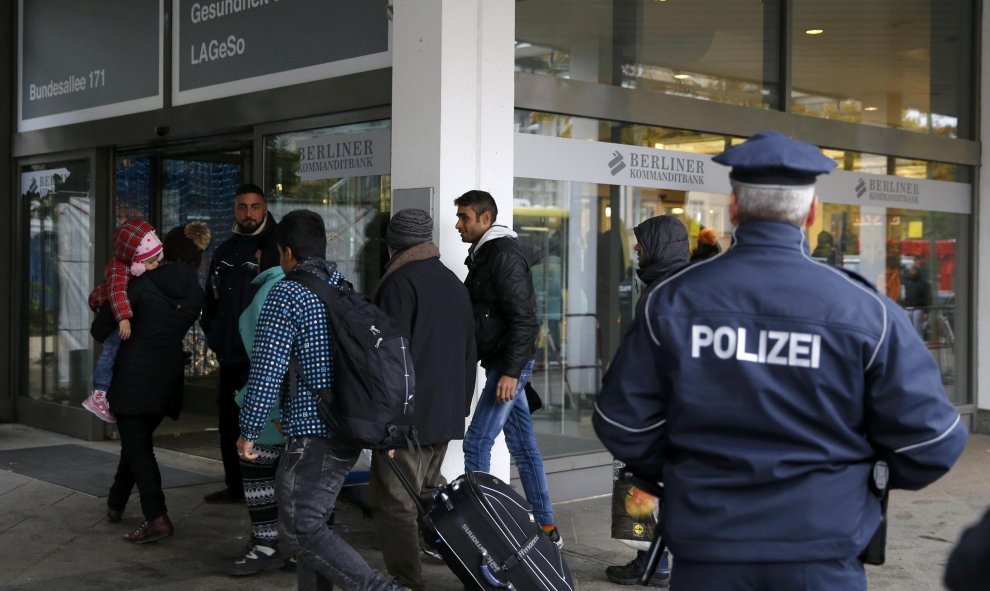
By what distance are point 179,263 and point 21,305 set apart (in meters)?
4.96

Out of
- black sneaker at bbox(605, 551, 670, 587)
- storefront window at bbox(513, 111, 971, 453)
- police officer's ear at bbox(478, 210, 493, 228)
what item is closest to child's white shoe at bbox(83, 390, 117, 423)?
police officer's ear at bbox(478, 210, 493, 228)

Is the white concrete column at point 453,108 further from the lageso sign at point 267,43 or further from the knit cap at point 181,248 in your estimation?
the knit cap at point 181,248

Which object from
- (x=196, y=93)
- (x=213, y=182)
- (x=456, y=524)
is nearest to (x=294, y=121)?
(x=196, y=93)

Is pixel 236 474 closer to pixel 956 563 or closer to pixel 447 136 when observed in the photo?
pixel 447 136

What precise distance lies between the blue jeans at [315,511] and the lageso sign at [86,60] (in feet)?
17.3

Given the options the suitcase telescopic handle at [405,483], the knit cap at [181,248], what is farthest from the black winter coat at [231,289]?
the suitcase telescopic handle at [405,483]

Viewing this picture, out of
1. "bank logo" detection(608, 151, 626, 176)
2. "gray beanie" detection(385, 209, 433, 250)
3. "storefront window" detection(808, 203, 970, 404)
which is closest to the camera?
"gray beanie" detection(385, 209, 433, 250)

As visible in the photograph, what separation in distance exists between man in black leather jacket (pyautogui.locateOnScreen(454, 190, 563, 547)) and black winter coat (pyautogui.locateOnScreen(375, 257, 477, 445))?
1.47 feet

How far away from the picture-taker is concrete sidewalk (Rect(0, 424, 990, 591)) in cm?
571

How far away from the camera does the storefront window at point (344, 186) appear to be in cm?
719

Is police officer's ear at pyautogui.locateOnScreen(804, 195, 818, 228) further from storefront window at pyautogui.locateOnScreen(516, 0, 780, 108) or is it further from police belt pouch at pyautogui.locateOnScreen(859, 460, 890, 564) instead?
storefront window at pyautogui.locateOnScreen(516, 0, 780, 108)

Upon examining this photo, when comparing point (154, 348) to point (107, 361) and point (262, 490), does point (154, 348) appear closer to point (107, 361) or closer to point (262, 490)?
point (107, 361)

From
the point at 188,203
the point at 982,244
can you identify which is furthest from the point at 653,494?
the point at 982,244

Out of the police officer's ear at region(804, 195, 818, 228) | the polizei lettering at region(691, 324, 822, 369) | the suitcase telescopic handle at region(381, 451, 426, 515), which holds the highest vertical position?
the police officer's ear at region(804, 195, 818, 228)
